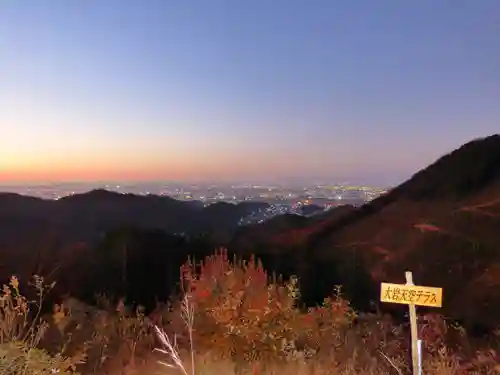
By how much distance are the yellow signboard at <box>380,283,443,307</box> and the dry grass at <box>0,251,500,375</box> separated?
1.29 metres

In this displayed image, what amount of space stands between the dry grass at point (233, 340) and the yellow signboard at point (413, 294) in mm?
1288

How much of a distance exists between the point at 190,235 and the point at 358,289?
5.15 metres

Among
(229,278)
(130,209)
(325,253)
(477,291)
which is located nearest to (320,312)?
(229,278)

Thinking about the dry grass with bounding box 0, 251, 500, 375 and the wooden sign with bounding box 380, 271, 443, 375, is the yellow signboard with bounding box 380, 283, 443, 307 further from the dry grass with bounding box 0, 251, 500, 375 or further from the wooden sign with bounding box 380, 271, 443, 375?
the dry grass with bounding box 0, 251, 500, 375

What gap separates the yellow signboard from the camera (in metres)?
3.50

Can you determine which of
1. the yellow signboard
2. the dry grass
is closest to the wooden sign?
the yellow signboard

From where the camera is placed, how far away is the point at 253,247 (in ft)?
41.4

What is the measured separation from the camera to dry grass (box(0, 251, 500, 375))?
15.6ft

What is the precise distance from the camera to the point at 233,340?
5.36 meters

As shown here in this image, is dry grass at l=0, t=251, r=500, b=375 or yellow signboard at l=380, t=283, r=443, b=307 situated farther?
dry grass at l=0, t=251, r=500, b=375

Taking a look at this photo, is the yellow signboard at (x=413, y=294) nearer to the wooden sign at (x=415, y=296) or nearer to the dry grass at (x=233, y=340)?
the wooden sign at (x=415, y=296)

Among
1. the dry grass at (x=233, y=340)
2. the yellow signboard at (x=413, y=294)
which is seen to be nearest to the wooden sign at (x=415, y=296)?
the yellow signboard at (x=413, y=294)

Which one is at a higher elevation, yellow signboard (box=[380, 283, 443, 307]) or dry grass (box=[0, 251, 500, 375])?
yellow signboard (box=[380, 283, 443, 307])

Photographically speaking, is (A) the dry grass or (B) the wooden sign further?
(A) the dry grass
